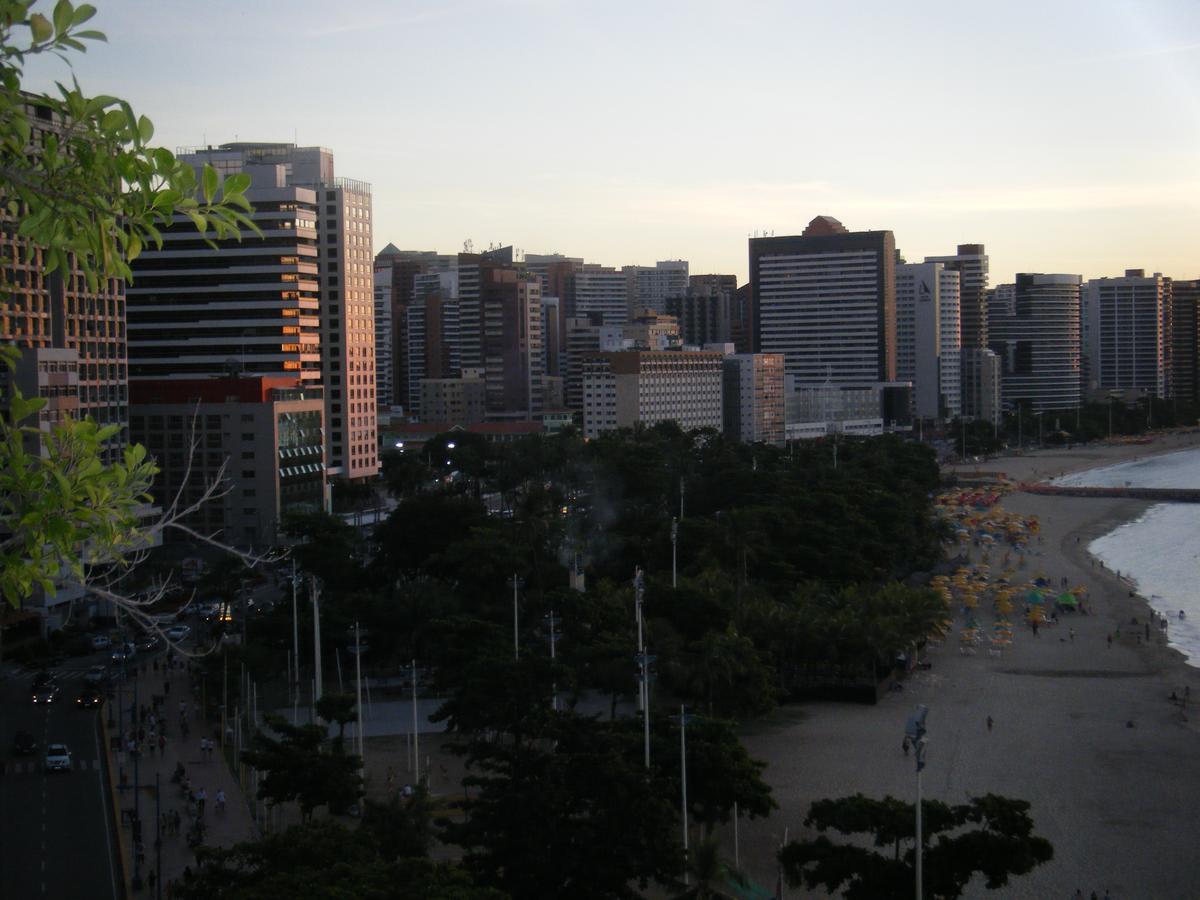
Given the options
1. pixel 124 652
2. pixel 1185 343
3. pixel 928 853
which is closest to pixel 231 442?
pixel 124 652

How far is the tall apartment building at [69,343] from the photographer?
113ft

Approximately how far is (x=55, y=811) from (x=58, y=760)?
7.03ft

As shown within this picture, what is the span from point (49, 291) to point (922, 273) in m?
99.6

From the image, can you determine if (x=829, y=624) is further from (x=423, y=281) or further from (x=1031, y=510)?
(x=423, y=281)

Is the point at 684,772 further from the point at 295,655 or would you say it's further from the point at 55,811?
the point at 295,655

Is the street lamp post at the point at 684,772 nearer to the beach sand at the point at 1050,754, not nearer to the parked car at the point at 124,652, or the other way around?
the beach sand at the point at 1050,754

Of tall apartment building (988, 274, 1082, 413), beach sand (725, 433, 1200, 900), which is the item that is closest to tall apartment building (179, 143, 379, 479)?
beach sand (725, 433, 1200, 900)

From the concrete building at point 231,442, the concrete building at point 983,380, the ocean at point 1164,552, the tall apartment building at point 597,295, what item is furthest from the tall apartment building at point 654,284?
the concrete building at point 231,442

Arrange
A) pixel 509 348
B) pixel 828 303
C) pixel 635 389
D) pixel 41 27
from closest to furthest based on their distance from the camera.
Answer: pixel 41 27, pixel 635 389, pixel 509 348, pixel 828 303

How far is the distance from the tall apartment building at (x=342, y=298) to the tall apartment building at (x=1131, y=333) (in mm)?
114849

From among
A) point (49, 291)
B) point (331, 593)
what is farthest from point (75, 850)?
point (49, 291)

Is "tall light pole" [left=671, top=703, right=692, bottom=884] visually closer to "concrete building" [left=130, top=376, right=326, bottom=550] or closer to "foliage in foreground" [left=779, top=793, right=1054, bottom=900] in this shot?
"foliage in foreground" [left=779, top=793, right=1054, bottom=900]

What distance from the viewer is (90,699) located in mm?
26656

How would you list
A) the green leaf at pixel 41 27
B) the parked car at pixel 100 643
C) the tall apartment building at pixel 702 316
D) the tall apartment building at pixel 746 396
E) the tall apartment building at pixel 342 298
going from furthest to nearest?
the tall apartment building at pixel 702 316, the tall apartment building at pixel 746 396, the tall apartment building at pixel 342 298, the parked car at pixel 100 643, the green leaf at pixel 41 27
